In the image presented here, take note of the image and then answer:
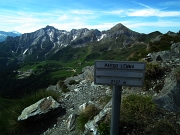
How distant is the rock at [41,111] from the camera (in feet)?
30.1

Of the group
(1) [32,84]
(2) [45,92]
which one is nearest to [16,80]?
(1) [32,84]

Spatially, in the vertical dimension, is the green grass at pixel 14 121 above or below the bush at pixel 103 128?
below

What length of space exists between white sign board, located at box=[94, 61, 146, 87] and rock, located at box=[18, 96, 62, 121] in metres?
Result: 6.26

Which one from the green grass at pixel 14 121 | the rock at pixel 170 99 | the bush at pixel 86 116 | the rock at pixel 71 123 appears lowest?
the green grass at pixel 14 121

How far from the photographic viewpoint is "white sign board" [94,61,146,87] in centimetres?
412

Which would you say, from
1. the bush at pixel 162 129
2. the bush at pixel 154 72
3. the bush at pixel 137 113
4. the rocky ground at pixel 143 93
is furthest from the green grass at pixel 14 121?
the bush at pixel 154 72

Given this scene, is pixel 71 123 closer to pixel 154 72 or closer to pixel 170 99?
pixel 170 99

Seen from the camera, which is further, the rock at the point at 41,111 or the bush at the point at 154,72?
the bush at the point at 154,72

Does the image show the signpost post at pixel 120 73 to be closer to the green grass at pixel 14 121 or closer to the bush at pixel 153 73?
the bush at pixel 153 73

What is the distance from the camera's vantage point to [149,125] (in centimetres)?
566

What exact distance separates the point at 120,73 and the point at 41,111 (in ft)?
22.1

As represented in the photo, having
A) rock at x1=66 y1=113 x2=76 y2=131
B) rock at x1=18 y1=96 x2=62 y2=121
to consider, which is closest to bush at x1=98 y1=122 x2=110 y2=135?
rock at x1=66 y1=113 x2=76 y2=131

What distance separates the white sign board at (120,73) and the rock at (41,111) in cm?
626

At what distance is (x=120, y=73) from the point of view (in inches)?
165
